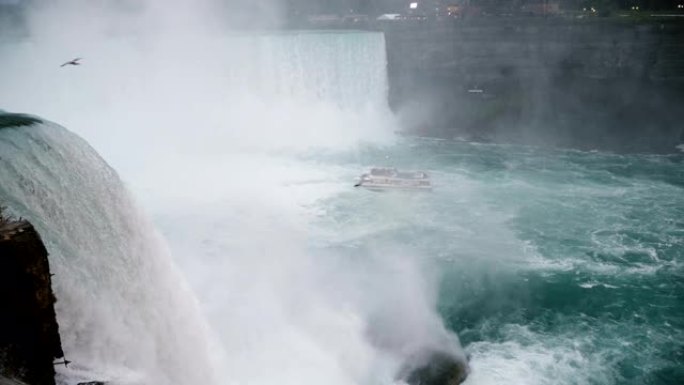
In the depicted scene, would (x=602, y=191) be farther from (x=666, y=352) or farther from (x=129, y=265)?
(x=129, y=265)

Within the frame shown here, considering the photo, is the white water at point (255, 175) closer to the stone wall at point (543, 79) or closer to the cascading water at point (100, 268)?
the cascading water at point (100, 268)

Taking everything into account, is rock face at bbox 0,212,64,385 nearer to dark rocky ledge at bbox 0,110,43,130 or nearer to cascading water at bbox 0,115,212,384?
cascading water at bbox 0,115,212,384

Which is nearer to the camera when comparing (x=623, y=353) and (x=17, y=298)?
(x=17, y=298)

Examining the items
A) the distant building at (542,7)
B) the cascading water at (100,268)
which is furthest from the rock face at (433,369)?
the distant building at (542,7)

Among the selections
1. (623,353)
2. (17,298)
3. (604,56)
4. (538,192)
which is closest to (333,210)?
(538,192)

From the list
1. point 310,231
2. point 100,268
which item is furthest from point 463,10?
point 100,268

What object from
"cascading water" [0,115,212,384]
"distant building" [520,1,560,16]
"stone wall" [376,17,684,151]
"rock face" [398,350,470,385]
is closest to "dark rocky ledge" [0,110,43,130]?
"cascading water" [0,115,212,384]
